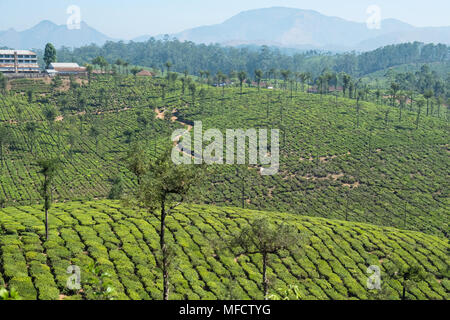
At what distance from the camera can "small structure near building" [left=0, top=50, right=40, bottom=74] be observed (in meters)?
178

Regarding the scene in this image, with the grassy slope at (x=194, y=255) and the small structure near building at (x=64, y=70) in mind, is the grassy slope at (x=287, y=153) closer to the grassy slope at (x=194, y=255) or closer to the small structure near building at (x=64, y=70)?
the grassy slope at (x=194, y=255)

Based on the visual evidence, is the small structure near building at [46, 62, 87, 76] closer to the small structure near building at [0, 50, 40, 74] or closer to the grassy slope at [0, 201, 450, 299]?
the small structure near building at [0, 50, 40, 74]

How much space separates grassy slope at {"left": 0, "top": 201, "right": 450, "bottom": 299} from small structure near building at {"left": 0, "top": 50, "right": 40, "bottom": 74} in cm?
14281

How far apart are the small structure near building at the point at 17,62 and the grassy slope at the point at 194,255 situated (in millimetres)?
142807

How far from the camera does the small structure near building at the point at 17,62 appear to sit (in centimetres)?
17825

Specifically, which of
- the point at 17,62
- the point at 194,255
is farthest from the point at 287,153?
the point at 17,62

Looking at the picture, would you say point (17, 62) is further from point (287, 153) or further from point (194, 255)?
point (194, 255)

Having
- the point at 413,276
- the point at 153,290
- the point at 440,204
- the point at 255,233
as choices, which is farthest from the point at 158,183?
the point at 440,204

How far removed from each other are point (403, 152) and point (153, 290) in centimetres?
9656

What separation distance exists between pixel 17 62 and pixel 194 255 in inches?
6683

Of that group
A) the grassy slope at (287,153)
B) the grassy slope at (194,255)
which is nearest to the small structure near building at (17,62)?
the grassy slope at (287,153)

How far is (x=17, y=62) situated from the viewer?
18162 centimetres

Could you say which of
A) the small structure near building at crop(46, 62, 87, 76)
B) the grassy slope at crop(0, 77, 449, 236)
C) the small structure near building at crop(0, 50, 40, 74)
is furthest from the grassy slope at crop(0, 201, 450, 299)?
the small structure near building at crop(0, 50, 40, 74)
